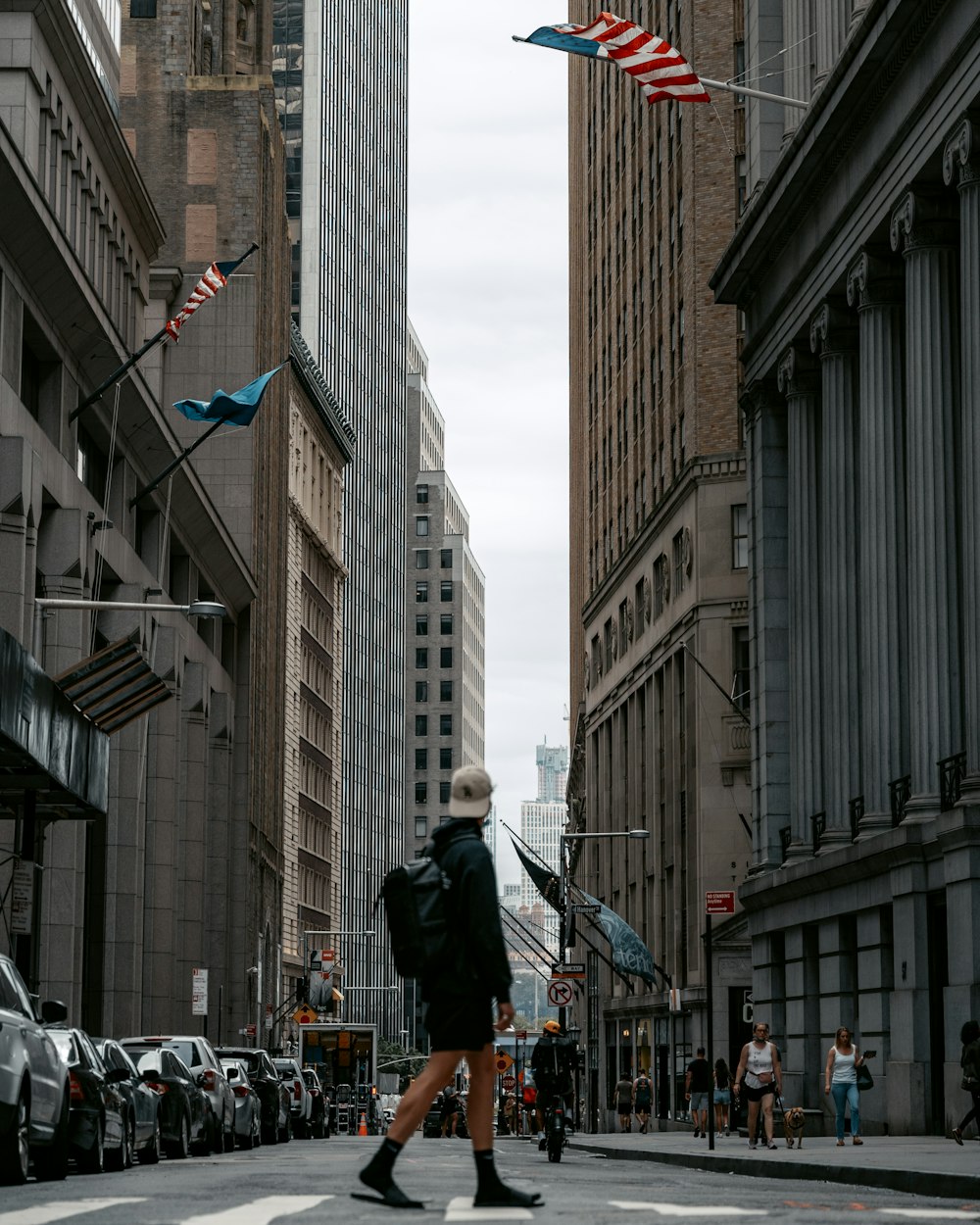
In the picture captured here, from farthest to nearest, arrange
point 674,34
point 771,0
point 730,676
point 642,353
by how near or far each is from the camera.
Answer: point 642,353, point 674,34, point 730,676, point 771,0

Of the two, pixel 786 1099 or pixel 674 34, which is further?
pixel 674 34

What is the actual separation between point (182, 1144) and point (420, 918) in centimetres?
1778

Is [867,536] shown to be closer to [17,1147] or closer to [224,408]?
[224,408]

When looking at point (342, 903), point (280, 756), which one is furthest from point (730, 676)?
point (342, 903)

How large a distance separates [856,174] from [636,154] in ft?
132

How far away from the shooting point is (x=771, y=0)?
4819 cm

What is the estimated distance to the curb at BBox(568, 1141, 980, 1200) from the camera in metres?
16.3

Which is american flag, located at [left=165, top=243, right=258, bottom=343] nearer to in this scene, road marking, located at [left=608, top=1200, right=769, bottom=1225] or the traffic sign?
the traffic sign

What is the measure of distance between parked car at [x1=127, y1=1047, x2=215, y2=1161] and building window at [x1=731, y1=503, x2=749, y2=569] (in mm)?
35015

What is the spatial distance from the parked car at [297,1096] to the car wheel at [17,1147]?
93.8 ft

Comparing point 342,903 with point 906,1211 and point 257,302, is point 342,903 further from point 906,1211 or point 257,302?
point 906,1211

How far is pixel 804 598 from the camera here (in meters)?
44.0

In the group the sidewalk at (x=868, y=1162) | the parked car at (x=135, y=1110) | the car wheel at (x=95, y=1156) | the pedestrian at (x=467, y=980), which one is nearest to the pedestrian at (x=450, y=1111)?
the sidewalk at (x=868, y=1162)

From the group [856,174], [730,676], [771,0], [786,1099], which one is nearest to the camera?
[856,174]
